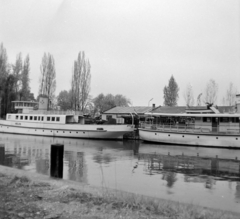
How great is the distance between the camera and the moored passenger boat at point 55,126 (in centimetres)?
3306

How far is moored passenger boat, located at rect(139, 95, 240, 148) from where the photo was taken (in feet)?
88.2

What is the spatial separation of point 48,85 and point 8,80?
743 cm

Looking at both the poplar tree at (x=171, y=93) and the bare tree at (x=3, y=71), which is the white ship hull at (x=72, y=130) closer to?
the bare tree at (x=3, y=71)

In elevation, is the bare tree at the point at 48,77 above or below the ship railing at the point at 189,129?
above

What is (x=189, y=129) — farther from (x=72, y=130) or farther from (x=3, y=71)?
(x=3, y=71)

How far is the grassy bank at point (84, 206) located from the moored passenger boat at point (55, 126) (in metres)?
26.3

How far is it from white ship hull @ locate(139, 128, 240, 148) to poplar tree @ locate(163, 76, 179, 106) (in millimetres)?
29752

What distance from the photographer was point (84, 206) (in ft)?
17.4

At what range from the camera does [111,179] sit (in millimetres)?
10508

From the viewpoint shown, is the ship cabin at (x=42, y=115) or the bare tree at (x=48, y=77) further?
the bare tree at (x=48, y=77)

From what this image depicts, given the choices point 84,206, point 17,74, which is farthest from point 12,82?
point 84,206

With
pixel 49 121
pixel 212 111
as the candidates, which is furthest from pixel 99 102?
pixel 212 111

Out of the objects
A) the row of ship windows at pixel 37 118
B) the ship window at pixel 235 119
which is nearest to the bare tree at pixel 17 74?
the row of ship windows at pixel 37 118

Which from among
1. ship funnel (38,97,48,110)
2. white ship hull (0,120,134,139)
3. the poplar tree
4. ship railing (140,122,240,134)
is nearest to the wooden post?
ship railing (140,122,240,134)
